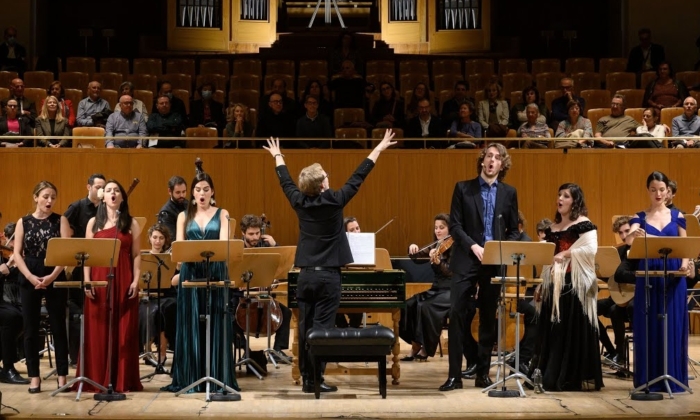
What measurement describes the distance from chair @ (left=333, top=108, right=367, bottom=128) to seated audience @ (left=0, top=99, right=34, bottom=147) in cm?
314

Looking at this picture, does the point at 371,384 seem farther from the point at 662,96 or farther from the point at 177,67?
the point at 177,67

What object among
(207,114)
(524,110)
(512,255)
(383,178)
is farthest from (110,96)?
(512,255)

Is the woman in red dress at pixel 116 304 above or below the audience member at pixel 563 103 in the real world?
below

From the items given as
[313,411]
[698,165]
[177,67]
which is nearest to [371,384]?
[313,411]

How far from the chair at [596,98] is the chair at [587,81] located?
790 mm

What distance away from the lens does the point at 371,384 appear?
24.1ft

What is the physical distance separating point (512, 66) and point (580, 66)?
87 centimetres

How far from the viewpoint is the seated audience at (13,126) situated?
10672 millimetres

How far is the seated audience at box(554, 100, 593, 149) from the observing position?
35.0 feet

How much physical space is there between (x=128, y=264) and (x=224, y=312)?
2.29 ft

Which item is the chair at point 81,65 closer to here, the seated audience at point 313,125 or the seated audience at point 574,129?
the seated audience at point 313,125

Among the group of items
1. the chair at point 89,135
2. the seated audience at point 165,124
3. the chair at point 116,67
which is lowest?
the chair at point 89,135

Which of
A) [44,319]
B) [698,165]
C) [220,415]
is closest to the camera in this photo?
[220,415]

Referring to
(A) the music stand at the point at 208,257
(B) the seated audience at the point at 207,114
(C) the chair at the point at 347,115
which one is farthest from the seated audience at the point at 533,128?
(A) the music stand at the point at 208,257
